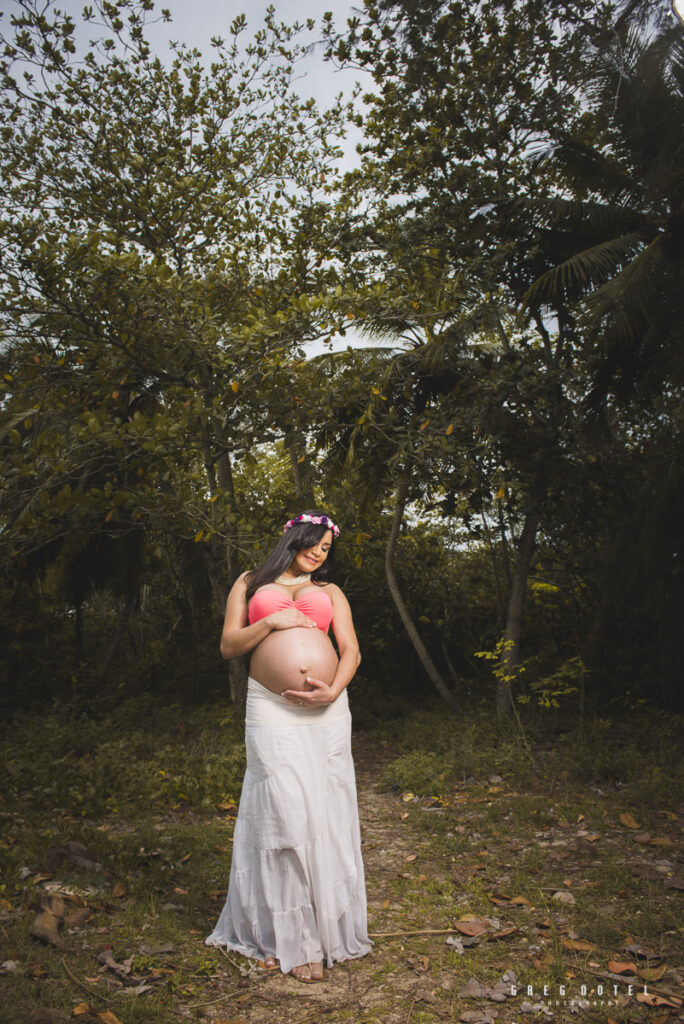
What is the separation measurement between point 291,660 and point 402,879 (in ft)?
7.08

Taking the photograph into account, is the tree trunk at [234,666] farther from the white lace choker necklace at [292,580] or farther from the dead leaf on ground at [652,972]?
the dead leaf on ground at [652,972]

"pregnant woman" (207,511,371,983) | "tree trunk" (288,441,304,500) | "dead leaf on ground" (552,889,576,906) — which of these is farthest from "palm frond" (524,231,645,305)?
"dead leaf on ground" (552,889,576,906)

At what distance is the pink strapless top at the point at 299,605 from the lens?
352 centimetres

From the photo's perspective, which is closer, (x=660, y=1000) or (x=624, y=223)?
(x=660, y=1000)

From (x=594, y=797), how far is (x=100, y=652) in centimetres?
813

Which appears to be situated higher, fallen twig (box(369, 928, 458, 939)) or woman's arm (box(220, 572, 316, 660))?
woman's arm (box(220, 572, 316, 660))

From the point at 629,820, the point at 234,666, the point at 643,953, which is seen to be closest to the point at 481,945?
the point at 643,953

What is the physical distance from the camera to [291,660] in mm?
3422

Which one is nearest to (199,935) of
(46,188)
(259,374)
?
(259,374)

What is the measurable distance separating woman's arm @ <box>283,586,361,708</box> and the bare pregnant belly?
0.14 ft

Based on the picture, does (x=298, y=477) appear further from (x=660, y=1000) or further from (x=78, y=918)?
(x=660, y=1000)

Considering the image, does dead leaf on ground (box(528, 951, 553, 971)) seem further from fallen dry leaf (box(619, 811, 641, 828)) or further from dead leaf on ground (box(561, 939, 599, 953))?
fallen dry leaf (box(619, 811, 641, 828))

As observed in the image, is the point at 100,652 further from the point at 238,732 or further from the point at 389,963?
the point at 389,963

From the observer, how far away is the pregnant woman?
334 cm
